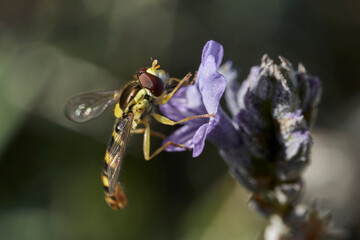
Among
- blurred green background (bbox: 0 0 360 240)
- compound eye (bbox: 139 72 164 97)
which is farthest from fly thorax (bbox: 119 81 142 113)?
blurred green background (bbox: 0 0 360 240)

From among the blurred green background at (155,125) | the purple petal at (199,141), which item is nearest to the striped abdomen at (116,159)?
the purple petal at (199,141)

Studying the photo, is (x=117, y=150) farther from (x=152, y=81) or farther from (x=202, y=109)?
(x=202, y=109)

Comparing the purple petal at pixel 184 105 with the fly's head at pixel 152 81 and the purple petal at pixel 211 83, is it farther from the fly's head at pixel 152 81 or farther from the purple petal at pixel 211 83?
the purple petal at pixel 211 83

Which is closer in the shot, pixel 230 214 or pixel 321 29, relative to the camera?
pixel 230 214

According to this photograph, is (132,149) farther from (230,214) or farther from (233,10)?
(233,10)

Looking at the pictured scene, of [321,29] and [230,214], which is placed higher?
[321,29]

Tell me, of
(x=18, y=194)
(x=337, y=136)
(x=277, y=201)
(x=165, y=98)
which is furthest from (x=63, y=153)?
(x=337, y=136)

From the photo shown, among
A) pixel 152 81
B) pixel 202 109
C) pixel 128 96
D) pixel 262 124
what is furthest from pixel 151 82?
pixel 262 124
